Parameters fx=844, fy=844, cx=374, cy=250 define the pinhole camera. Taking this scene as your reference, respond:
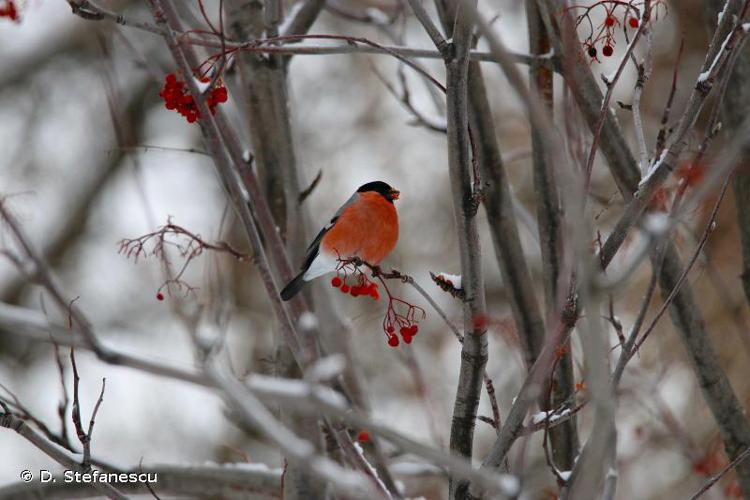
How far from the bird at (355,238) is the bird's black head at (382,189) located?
22cm

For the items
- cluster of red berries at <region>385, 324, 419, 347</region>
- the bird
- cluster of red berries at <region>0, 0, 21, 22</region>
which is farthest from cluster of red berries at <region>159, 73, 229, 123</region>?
the bird

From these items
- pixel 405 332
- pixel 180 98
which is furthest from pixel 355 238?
pixel 180 98

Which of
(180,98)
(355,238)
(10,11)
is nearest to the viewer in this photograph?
(180,98)

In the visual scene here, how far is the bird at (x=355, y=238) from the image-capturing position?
141 inches

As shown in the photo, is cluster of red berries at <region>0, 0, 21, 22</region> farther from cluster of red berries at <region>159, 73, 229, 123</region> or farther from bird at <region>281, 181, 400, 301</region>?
bird at <region>281, 181, 400, 301</region>

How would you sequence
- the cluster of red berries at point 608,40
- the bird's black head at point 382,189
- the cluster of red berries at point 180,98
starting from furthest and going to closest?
1. the bird's black head at point 382,189
2. the cluster of red berries at point 608,40
3. the cluster of red berries at point 180,98

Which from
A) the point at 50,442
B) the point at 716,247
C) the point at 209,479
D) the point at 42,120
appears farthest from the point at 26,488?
the point at 42,120

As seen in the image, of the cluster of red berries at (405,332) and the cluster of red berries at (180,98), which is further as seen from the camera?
the cluster of red berries at (405,332)

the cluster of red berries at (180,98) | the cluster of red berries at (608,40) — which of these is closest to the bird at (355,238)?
the cluster of red berries at (180,98)

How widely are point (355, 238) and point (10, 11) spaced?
1730mm

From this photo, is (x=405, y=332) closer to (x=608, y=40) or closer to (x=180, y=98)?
(x=180, y=98)

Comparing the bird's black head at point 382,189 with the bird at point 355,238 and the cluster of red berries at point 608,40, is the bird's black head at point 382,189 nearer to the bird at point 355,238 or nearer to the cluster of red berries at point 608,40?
the bird at point 355,238

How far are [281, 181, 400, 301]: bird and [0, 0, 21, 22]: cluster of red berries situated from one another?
145cm

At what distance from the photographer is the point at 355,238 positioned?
3.74m
